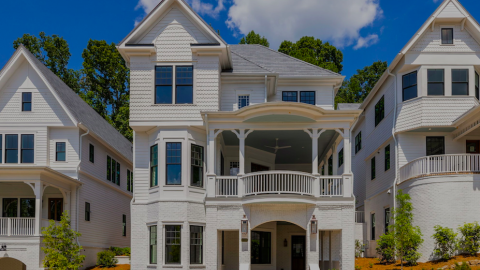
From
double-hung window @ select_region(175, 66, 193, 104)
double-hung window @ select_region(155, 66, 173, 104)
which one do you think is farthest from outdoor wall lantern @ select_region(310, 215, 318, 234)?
double-hung window @ select_region(155, 66, 173, 104)

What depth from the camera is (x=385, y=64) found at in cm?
6450

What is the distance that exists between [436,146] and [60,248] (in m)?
19.1

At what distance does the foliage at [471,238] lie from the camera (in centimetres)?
2377

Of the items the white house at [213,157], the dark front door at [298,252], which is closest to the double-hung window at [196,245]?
the white house at [213,157]

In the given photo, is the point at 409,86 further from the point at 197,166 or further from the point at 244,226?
the point at 197,166

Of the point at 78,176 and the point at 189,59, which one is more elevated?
the point at 189,59

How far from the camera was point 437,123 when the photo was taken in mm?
26500

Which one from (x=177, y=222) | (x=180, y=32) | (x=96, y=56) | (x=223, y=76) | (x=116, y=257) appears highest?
(x=96, y=56)

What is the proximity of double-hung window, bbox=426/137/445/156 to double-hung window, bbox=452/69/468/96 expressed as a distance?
2515 mm

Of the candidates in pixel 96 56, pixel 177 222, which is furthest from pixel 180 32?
pixel 96 56

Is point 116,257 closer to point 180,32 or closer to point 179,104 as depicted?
point 179,104

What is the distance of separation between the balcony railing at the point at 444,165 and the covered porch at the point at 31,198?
55.8ft

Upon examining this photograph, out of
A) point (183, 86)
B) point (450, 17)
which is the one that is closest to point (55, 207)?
point (183, 86)

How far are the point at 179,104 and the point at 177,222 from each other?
205 inches
